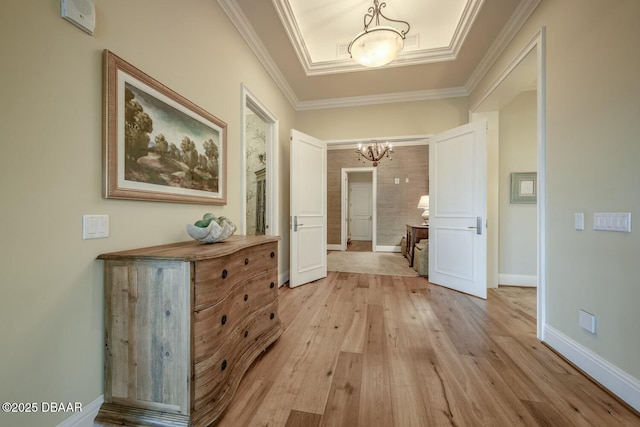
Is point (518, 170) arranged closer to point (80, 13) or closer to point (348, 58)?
point (348, 58)

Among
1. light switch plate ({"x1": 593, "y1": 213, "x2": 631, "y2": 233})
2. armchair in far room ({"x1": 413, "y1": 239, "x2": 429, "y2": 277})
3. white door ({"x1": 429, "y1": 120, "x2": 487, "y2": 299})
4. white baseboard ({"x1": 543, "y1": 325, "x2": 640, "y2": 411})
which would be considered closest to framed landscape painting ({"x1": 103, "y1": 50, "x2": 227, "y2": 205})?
light switch plate ({"x1": 593, "y1": 213, "x2": 631, "y2": 233})

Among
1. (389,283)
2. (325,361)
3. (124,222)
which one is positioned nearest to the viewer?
(124,222)

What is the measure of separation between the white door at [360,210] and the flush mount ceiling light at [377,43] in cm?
643

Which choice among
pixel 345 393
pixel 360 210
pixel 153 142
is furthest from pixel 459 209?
pixel 360 210

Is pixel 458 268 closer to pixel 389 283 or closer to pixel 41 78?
pixel 389 283

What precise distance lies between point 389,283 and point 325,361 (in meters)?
2.22

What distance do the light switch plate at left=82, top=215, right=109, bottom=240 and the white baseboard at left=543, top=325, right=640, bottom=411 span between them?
9.33ft

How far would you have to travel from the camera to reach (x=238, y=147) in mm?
2453

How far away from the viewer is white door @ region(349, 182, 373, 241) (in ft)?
29.0

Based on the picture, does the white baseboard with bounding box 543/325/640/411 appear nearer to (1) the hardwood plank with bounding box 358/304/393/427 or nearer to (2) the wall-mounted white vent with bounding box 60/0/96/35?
(1) the hardwood plank with bounding box 358/304/393/427

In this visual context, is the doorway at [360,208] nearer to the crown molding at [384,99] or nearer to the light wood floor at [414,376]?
the crown molding at [384,99]

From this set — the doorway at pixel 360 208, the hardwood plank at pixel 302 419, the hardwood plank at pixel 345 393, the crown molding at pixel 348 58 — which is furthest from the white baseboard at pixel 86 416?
the doorway at pixel 360 208

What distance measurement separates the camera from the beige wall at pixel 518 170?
11.4ft

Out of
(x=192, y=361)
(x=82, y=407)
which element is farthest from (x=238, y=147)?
(x=82, y=407)
